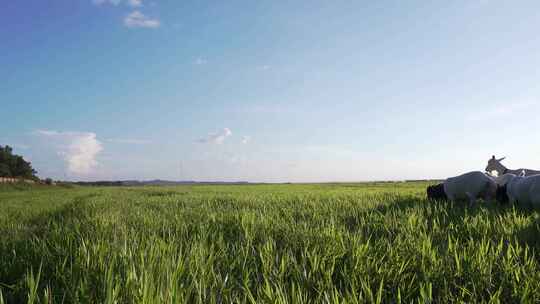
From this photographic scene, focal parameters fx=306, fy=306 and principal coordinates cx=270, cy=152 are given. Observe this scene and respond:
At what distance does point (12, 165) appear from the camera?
76688 millimetres

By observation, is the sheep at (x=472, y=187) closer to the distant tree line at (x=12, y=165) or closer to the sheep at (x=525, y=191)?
the sheep at (x=525, y=191)

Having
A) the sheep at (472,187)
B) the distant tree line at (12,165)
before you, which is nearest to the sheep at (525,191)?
the sheep at (472,187)

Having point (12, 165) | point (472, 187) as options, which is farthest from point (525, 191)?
point (12, 165)

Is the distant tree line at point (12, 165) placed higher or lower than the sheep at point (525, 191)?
higher

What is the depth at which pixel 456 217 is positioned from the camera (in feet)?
15.1

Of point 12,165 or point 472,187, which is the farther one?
point 12,165

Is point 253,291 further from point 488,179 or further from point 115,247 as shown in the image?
point 488,179

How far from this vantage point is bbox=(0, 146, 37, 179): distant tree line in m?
72.0

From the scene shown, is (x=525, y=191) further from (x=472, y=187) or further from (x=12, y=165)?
(x=12, y=165)

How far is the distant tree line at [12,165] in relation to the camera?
72.0m

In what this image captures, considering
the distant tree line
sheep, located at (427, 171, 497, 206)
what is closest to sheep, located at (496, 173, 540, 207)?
sheep, located at (427, 171, 497, 206)

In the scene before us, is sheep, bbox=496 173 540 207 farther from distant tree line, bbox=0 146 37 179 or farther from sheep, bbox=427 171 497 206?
distant tree line, bbox=0 146 37 179

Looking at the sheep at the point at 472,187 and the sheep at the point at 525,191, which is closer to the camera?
the sheep at the point at 525,191

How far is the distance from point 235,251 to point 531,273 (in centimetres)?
214
